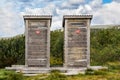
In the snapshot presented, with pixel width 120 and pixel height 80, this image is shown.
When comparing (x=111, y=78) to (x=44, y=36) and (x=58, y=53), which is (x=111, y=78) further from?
(x=58, y=53)

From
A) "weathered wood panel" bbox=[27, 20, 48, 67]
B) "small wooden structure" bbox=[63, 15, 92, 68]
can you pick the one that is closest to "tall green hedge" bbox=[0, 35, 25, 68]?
"weathered wood panel" bbox=[27, 20, 48, 67]

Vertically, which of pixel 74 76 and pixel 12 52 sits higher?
pixel 12 52

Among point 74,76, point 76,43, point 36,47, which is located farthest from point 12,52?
point 74,76

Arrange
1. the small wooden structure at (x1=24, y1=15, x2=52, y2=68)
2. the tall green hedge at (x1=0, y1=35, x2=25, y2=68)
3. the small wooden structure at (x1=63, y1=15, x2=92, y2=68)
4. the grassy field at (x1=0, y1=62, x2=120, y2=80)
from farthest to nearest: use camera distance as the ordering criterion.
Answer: the tall green hedge at (x1=0, y1=35, x2=25, y2=68), the small wooden structure at (x1=24, y1=15, x2=52, y2=68), the small wooden structure at (x1=63, y1=15, x2=92, y2=68), the grassy field at (x1=0, y1=62, x2=120, y2=80)

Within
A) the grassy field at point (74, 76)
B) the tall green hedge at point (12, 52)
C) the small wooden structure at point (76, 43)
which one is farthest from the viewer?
the tall green hedge at point (12, 52)

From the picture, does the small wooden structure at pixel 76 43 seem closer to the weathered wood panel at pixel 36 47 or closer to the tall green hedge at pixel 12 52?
the weathered wood panel at pixel 36 47

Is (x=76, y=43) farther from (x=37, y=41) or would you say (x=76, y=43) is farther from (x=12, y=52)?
(x=12, y=52)

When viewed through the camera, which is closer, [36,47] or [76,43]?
[76,43]

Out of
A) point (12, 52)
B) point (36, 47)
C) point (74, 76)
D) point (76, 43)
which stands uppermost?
point (76, 43)

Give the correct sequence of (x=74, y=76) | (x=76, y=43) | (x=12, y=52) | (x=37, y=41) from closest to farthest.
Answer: (x=74, y=76) < (x=76, y=43) < (x=37, y=41) < (x=12, y=52)

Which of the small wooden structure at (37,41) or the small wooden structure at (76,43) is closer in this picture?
the small wooden structure at (76,43)

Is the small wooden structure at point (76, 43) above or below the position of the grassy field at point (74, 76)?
above

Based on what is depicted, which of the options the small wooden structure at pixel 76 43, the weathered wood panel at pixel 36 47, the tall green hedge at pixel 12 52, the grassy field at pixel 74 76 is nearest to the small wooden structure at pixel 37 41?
the weathered wood panel at pixel 36 47

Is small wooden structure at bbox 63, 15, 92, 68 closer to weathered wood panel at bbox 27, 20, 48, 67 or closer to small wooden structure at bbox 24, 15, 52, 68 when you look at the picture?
small wooden structure at bbox 24, 15, 52, 68
